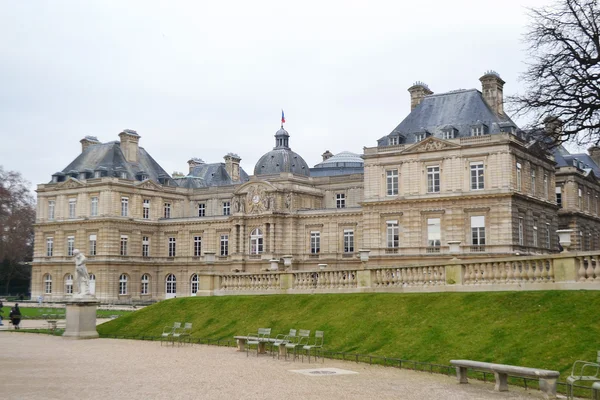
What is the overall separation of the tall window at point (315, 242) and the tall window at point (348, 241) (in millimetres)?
2653

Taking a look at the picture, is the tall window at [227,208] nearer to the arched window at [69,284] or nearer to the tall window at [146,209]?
the tall window at [146,209]


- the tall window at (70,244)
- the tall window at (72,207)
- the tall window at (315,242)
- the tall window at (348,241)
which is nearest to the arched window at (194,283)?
the tall window at (70,244)

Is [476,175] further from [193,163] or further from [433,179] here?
[193,163]

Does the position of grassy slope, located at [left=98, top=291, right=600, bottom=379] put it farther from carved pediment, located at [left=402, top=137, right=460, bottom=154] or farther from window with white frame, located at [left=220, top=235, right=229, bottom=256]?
window with white frame, located at [left=220, top=235, right=229, bottom=256]

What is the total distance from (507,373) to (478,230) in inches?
1286

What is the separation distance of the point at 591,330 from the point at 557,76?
483 inches

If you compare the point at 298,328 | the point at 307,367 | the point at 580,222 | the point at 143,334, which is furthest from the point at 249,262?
the point at 307,367

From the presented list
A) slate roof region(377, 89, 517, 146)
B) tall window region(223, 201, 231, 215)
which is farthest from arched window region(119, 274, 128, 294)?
slate roof region(377, 89, 517, 146)

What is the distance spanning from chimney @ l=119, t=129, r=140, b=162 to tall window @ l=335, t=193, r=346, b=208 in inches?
852

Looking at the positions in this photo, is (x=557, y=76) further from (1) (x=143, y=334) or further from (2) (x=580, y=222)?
(2) (x=580, y=222)

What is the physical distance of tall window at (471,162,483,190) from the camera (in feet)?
157

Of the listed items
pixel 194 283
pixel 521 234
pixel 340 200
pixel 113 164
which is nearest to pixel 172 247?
pixel 194 283

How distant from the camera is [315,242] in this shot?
62.5 meters

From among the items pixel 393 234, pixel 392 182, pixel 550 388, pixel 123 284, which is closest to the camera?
pixel 550 388
